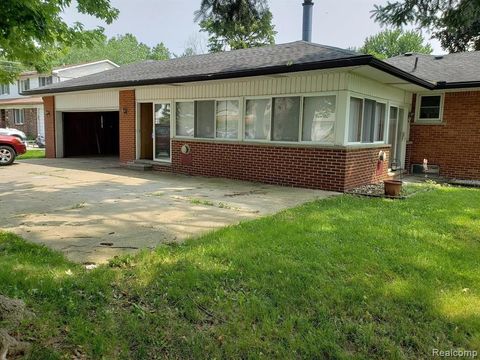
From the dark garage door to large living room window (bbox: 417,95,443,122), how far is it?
13364 mm

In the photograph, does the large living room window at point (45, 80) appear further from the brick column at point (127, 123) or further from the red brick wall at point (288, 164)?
the red brick wall at point (288, 164)

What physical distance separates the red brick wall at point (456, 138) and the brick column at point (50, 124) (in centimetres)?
1437

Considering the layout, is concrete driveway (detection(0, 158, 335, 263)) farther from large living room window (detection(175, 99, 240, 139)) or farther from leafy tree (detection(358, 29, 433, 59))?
leafy tree (detection(358, 29, 433, 59))

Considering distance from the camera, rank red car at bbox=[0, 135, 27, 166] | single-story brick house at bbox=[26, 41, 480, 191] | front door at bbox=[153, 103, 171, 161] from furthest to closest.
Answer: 1. red car at bbox=[0, 135, 27, 166]
2. front door at bbox=[153, 103, 171, 161]
3. single-story brick house at bbox=[26, 41, 480, 191]

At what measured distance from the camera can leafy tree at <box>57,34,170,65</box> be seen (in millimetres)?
65938

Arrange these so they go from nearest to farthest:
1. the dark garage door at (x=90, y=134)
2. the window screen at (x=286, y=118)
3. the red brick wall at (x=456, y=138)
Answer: the window screen at (x=286, y=118)
the red brick wall at (x=456, y=138)
the dark garage door at (x=90, y=134)

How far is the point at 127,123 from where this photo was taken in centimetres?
1341

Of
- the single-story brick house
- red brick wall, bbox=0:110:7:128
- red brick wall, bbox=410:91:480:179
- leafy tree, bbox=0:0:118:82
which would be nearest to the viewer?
leafy tree, bbox=0:0:118:82

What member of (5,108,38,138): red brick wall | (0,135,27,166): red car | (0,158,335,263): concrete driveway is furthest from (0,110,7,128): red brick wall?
(0,158,335,263): concrete driveway

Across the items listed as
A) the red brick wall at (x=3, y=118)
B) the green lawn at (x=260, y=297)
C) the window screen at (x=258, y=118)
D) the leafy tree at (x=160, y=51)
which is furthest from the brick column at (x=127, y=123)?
the leafy tree at (x=160, y=51)

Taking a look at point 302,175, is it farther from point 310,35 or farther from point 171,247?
point 310,35

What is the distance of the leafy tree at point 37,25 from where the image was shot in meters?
2.95

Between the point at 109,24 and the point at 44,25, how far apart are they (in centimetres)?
178

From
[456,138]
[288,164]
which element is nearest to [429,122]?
[456,138]
